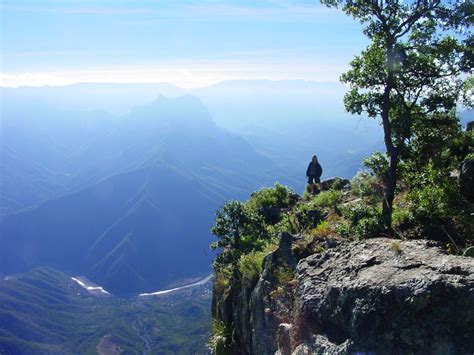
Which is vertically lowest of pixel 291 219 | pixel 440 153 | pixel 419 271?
pixel 419 271

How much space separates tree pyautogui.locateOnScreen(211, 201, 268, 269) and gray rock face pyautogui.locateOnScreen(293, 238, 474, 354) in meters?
13.2

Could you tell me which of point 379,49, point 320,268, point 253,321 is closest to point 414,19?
point 379,49

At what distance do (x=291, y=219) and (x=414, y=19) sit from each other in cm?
1408

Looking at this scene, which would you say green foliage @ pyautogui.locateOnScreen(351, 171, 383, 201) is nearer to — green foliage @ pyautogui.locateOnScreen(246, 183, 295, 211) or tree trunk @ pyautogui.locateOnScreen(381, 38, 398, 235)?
tree trunk @ pyautogui.locateOnScreen(381, 38, 398, 235)

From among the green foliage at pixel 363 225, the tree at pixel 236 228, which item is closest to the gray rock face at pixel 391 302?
the green foliage at pixel 363 225

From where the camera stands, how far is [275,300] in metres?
15.2

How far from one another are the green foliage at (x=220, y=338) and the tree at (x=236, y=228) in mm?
6327

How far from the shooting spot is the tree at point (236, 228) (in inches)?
1046

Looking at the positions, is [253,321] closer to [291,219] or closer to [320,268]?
[320,268]

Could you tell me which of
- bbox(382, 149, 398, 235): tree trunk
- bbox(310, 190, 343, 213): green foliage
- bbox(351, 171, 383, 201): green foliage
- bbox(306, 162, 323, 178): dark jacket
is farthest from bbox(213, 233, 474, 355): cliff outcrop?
bbox(306, 162, 323, 178): dark jacket

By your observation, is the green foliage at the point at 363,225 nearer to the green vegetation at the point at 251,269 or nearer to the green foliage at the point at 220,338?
the green vegetation at the point at 251,269

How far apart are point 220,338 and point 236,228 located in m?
8.70

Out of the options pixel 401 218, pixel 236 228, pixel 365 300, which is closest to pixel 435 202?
pixel 401 218

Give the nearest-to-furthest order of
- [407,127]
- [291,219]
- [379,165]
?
[407,127] < [379,165] < [291,219]
